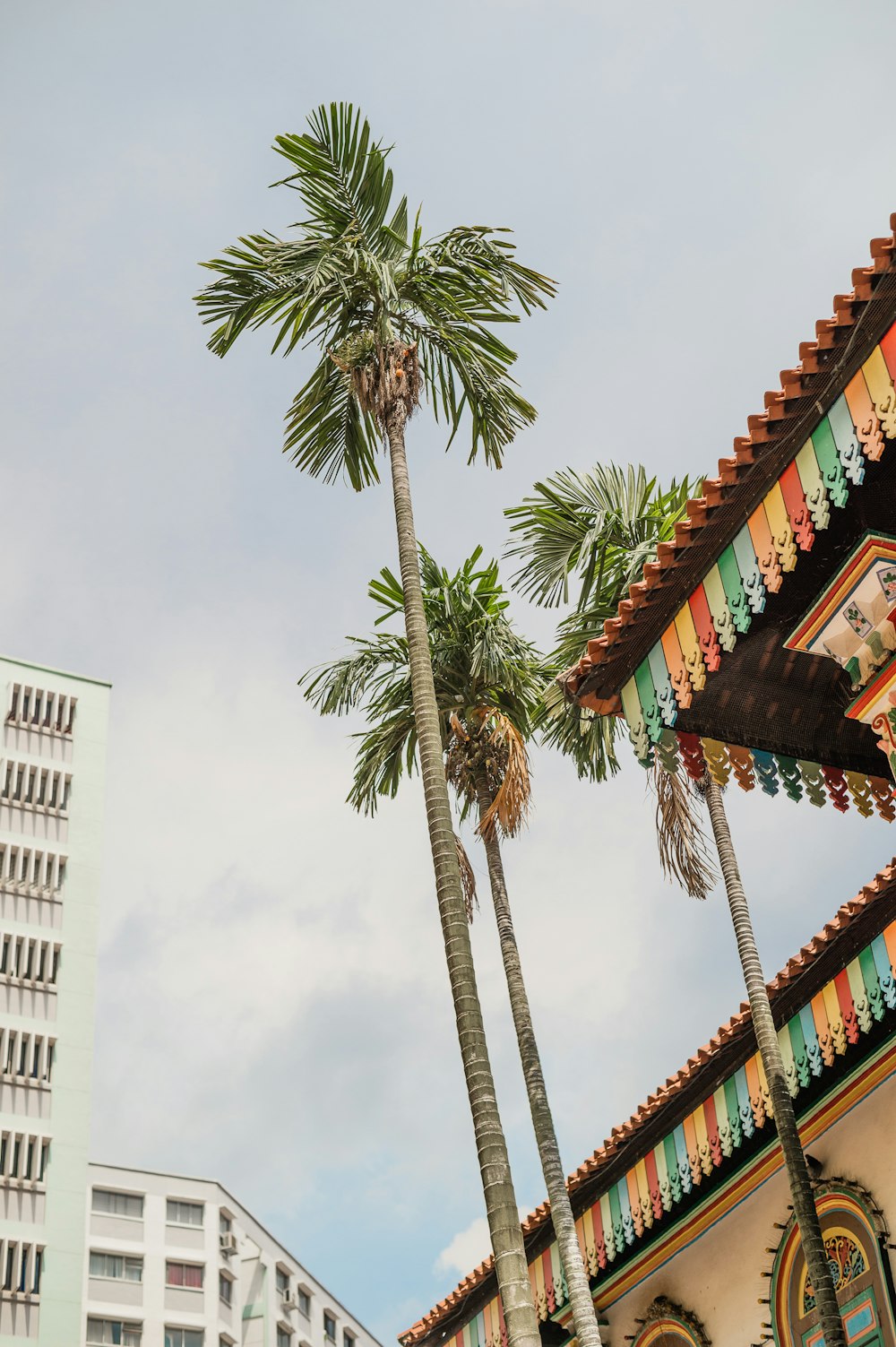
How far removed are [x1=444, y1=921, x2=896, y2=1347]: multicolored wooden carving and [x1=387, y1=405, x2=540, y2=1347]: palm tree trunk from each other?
9.68ft

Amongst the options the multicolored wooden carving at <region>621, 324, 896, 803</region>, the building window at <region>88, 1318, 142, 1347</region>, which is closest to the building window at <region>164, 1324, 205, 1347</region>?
the building window at <region>88, 1318, 142, 1347</region>

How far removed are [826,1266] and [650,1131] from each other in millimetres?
3038

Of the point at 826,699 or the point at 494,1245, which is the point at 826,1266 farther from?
the point at 826,699

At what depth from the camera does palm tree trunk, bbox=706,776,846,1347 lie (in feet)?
35.1

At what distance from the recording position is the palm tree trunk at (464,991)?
9.25m

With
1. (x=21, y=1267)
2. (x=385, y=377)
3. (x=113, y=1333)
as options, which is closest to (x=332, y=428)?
(x=385, y=377)

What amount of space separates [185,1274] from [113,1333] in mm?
4723

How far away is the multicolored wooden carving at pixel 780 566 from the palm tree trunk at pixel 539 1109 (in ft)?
19.9

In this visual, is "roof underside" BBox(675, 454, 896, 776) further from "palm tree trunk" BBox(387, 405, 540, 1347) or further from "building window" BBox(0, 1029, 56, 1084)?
"building window" BBox(0, 1029, 56, 1084)

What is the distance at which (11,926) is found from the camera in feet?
179

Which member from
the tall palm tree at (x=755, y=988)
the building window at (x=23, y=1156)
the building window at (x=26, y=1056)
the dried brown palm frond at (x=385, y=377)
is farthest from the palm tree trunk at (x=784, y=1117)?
the building window at (x=26, y=1056)

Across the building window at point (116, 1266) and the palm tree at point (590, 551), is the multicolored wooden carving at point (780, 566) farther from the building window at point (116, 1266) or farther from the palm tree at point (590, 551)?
the building window at point (116, 1266)

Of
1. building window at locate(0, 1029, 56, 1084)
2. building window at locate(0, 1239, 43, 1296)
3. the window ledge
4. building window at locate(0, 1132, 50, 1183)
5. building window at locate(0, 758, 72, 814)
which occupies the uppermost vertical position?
building window at locate(0, 758, 72, 814)

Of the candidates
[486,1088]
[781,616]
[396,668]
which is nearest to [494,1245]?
[486,1088]
